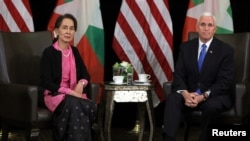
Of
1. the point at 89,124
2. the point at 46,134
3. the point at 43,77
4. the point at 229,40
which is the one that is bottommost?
the point at 46,134

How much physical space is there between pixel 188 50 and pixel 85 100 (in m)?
1.06

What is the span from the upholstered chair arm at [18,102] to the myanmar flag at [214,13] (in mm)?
2111

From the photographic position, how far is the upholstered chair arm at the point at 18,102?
404 cm

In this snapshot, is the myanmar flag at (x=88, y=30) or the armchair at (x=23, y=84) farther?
the myanmar flag at (x=88, y=30)

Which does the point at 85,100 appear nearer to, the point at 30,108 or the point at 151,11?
the point at 30,108

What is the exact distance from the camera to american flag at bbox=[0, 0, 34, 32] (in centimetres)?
529

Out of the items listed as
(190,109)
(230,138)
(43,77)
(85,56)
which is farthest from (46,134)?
(230,138)

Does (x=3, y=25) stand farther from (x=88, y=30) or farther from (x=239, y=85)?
(x=239, y=85)

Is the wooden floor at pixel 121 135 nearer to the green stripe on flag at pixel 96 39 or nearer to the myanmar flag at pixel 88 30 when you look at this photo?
the myanmar flag at pixel 88 30

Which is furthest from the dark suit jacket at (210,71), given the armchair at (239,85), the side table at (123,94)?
the side table at (123,94)

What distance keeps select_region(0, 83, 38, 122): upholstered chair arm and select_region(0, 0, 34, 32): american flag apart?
1124mm

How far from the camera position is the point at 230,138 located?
8.70 ft

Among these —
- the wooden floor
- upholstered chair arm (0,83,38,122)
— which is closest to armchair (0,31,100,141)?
upholstered chair arm (0,83,38,122)

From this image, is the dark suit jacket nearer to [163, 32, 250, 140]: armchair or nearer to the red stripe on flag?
[163, 32, 250, 140]: armchair
